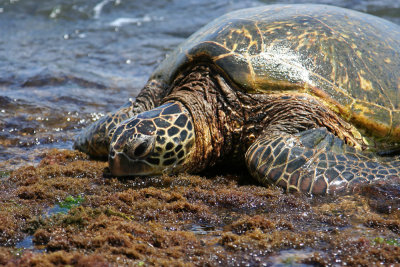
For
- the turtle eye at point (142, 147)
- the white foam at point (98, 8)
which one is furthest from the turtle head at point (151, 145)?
the white foam at point (98, 8)

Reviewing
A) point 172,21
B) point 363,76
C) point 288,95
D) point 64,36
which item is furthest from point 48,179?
point 172,21

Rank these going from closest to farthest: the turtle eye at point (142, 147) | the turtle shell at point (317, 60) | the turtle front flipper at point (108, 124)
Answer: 1. the turtle eye at point (142, 147)
2. the turtle shell at point (317, 60)
3. the turtle front flipper at point (108, 124)

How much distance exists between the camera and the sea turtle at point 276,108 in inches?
169

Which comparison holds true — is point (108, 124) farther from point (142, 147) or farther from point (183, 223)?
point (183, 223)

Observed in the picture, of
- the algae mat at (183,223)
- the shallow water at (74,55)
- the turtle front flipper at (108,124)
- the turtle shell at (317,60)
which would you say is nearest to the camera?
the algae mat at (183,223)

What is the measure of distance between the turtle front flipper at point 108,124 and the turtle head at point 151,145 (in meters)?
0.68

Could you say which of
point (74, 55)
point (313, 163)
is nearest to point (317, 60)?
point (313, 163)

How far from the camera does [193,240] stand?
3072 millimetres

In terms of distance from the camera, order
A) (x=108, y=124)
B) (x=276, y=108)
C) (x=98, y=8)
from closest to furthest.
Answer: (x=276, y=108), (x=108, y=124), (x=98, y=8)

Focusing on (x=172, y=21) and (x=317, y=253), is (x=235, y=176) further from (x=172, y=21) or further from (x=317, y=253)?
(x=172, y=21)

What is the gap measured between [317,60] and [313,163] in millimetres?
1284

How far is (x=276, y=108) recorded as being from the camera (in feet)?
15.4

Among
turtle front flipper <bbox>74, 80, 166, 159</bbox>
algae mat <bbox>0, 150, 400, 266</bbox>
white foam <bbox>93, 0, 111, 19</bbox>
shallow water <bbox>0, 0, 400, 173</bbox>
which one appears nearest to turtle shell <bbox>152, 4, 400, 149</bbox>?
turtle front flipper <bbox>74, 80, 166, 159</bbox>

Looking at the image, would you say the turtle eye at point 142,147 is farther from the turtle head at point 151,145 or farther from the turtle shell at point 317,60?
the turtle shell at point 317,60
